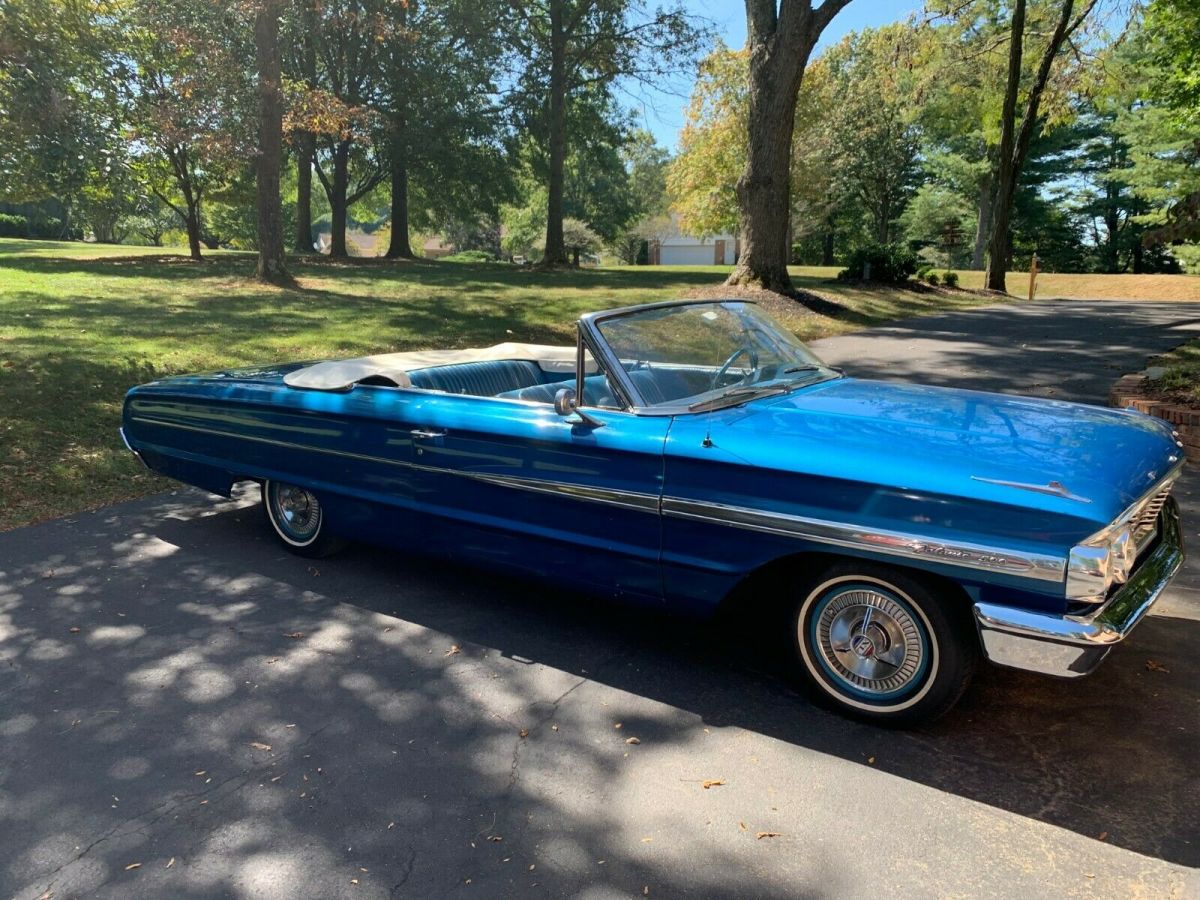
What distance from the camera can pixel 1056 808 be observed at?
2566mm

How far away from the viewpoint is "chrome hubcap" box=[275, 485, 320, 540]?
4.64 m

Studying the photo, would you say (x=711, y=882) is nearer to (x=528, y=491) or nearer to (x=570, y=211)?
(x=528, y=491)

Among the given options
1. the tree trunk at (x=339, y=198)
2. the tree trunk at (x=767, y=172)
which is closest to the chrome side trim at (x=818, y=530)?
the tree trunk at (x=767, y=172)

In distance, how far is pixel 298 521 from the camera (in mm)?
4758

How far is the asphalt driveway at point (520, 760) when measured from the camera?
2.36 metres

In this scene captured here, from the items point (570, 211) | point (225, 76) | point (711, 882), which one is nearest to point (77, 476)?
point (711, 882)

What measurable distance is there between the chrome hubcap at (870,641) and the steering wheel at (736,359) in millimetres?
1108

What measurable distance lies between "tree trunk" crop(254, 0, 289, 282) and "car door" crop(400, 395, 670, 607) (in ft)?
38.5

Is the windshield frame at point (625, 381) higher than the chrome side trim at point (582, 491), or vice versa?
the windshield frame at point (625, 381)

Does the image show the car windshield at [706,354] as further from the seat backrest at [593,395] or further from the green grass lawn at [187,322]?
the green grass lawn at [187,322]

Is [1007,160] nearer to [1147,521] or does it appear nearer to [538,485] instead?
[1147,521]

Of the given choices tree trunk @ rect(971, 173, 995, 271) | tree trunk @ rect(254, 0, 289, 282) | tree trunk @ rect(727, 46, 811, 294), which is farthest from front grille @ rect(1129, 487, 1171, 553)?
tree trunk @ rect(971, 173, 995, 271)

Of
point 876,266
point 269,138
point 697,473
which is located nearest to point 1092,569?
point 697,473

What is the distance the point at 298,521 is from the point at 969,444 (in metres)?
3.47
